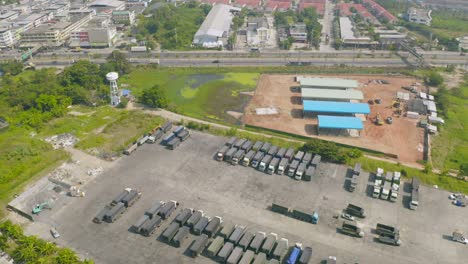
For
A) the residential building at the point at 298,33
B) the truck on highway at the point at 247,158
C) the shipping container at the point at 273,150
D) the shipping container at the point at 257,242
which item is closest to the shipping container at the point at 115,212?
the shipping container at the point at 257,242

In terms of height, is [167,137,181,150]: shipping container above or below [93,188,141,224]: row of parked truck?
above

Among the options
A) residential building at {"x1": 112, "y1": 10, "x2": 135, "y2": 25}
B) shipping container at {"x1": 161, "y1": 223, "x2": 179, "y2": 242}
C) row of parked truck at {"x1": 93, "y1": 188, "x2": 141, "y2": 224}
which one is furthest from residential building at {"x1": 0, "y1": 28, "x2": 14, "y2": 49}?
shipping container at {"x1": 161, "y1": 223, "x2": 179, "y2": 242}

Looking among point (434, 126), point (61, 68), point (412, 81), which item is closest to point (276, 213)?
point (434, 126)

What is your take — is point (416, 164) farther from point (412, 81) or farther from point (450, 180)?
point (412, 81)

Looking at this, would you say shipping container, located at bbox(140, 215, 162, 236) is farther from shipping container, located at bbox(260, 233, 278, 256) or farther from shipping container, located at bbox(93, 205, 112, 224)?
shipping container, located at bbox(260, 233, 278, 256)

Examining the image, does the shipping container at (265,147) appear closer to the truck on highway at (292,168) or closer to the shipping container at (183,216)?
the truck on highway at (292,168)

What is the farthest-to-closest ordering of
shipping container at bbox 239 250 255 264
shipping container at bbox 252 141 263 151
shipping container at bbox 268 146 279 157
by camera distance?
1. shipping container at bbox 252 141 263 151
2. shipping container at bbox 268 146 279 157
3. shipping container at bbox 239 250 255 264

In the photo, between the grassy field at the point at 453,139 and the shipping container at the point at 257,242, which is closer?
the shipping container at the point at 257,242
